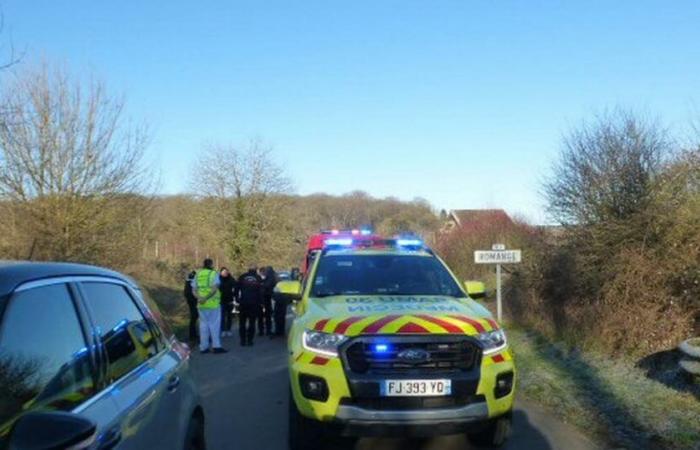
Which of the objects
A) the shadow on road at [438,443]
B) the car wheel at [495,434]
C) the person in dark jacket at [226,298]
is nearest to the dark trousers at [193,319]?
the person in dark jacket at [226,298]

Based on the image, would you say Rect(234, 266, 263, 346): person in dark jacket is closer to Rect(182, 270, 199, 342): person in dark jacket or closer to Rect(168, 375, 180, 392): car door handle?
Rect(182, 270, 199, 342): person in dark jacket

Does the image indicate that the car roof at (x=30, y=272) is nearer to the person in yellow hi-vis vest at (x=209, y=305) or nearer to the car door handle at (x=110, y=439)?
the car door handle at (x=110, y=439)

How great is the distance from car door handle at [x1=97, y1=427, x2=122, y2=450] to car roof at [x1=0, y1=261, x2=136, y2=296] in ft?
2.10

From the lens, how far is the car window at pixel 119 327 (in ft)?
11.2

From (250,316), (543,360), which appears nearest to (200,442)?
(543,360)

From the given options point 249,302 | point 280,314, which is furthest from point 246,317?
point 280,314

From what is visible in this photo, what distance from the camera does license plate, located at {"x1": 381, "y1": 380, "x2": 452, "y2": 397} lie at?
5.92 meters

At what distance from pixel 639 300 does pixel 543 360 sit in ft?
5.97

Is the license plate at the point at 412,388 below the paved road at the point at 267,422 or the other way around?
the other way around

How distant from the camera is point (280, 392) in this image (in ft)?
31.9

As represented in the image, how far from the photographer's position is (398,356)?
604cm

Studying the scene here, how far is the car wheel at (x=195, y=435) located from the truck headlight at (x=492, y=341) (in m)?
2.56

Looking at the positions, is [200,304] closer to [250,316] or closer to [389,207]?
[250,316]

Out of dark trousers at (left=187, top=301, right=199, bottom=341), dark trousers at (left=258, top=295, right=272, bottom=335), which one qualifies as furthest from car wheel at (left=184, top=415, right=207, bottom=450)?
dark trousers at (left=258, top=295, right=272, bottom=335)
